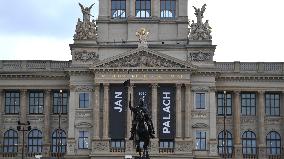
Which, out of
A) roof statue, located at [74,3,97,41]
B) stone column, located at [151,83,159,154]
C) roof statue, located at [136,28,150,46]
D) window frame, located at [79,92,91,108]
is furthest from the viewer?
roof statue, located at [74,3,97,41]

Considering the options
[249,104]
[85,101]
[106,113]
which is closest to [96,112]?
[106,113]

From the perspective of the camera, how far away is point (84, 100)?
104 metres

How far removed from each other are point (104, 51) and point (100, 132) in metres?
10.9

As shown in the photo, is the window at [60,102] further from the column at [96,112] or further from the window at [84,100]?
the column at [96,112]

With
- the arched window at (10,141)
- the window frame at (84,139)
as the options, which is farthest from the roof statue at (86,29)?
the arched window at (10,141)

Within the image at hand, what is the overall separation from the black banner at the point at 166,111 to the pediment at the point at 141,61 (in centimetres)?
299

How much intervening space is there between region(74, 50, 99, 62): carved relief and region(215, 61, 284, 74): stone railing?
1695 centimetres

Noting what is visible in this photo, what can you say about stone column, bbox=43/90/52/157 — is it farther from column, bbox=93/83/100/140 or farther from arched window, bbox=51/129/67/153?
column, bbox=93/83/100/140

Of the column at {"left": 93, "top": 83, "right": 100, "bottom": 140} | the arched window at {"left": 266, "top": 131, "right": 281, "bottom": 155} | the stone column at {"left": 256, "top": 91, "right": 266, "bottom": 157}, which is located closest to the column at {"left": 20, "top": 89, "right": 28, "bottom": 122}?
the column at {"left": 93, "top": 83, "right": 100, "bottom": 140}

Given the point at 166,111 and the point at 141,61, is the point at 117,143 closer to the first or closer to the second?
the point at 166,111

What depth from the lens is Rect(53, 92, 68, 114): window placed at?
109 metres

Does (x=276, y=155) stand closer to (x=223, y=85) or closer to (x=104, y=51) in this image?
(x=223, y=85)

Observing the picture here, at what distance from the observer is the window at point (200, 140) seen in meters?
103

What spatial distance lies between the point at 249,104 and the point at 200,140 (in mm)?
10173
